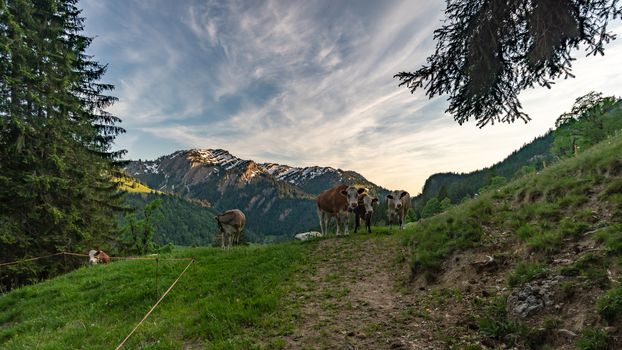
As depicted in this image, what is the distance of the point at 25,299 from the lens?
14039 mm

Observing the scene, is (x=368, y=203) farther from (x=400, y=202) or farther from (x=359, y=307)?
(x=359, y=307)

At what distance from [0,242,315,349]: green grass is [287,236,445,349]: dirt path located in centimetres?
65

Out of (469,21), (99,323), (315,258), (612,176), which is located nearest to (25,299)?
(99,323)

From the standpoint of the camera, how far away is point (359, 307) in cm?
880

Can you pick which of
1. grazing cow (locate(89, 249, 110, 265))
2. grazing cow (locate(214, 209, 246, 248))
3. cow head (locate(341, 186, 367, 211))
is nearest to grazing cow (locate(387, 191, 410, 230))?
cow head (locate(341, 186, 367, 211))

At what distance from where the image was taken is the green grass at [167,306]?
7980mm

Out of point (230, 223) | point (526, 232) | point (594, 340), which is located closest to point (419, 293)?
point (526, 232)

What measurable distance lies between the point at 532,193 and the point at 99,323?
15107mm

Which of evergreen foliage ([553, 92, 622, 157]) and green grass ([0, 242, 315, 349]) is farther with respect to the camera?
evergreen foliage ([553, 92, 622, 157])

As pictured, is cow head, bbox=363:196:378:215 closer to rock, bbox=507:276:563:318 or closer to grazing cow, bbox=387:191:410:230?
grazing cow, bbox=387:191:410:230

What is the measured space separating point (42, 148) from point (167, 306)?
57.5 ft

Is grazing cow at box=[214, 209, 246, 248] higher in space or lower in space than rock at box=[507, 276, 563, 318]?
higher

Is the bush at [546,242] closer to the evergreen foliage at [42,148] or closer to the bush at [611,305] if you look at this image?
the bush at [611,305]

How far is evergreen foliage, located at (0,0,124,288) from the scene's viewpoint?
19219mm
